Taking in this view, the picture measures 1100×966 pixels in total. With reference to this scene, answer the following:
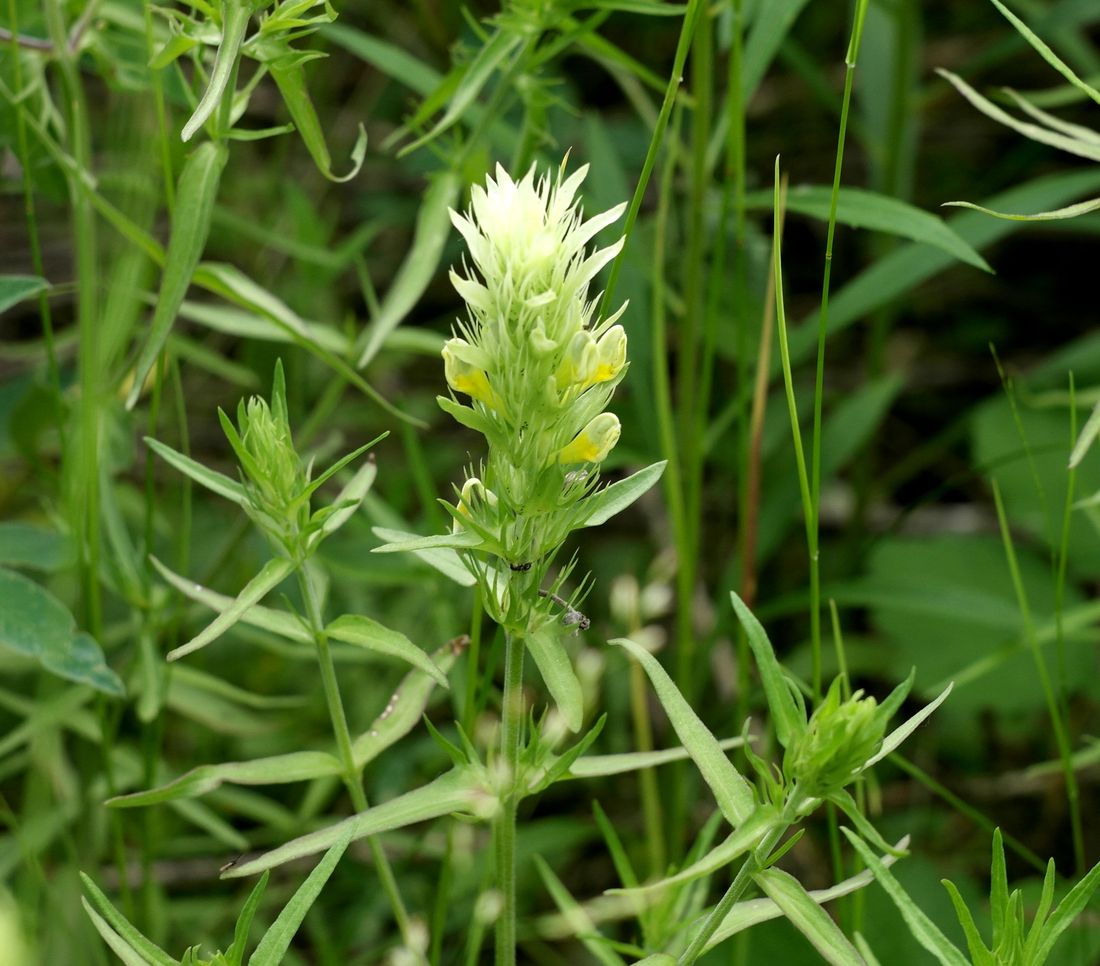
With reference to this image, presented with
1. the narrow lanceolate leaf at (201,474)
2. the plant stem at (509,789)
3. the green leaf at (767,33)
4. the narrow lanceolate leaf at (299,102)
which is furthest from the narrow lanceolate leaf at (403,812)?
the green leaf at (767,33)

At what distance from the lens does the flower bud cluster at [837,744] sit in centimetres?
73

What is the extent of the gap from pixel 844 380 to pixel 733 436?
415mm

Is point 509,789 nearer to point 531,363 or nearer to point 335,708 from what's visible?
point 335,708

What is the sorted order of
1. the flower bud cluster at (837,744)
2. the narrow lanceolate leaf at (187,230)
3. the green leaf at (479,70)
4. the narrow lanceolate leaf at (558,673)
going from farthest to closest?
the green leaf at (479,70)
the narrow lanceolate leaf at (187,230)
the narrow lanceolate leaf at (558,673)
the flower bud cluster at (837,744)

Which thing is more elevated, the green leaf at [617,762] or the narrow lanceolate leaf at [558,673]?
the narrow lanceolate leaf at [558,673]

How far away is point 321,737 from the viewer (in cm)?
178

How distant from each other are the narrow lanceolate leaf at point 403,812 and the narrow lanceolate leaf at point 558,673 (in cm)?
10

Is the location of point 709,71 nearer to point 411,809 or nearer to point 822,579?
point 822,579

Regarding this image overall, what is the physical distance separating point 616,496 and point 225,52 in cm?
45

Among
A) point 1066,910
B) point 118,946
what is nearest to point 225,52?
point 118,946

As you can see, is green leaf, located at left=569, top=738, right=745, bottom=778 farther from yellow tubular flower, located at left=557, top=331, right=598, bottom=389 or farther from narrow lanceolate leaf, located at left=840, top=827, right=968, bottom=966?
yellow tubular flower, located at left=557, top=331, right=598, bottom=389

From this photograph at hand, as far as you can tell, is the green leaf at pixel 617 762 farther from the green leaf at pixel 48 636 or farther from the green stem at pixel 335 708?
the green leaf at pixel 48 636

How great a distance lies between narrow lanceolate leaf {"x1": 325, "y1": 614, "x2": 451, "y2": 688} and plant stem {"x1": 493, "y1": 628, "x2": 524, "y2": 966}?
0.05 m

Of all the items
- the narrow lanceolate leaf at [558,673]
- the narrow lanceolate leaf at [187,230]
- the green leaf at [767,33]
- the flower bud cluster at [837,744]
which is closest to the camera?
the flower bud cluster at [837,744]
